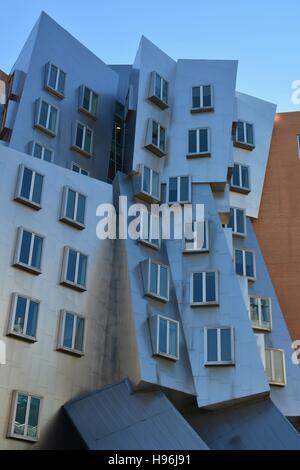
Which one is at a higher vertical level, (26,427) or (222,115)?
(222,115)

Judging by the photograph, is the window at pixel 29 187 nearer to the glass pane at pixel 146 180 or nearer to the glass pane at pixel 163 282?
the glass pane at pixel 146 180

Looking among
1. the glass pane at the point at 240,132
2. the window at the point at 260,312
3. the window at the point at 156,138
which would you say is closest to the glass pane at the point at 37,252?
the window at the point at 156,138

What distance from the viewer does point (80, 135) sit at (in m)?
33.7

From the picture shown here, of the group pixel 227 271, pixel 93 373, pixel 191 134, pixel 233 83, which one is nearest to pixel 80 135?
pixel 191 134

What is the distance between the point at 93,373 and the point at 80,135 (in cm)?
1339

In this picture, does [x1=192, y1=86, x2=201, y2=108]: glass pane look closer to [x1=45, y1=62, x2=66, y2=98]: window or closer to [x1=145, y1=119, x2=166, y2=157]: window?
[x1=145, y1=119, x2=166, y2=157]: window

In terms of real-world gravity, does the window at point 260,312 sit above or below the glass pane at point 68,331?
above

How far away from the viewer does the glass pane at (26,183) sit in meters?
26.9

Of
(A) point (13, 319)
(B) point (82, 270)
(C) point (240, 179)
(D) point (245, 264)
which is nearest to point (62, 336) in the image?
(A) point (13, 319)

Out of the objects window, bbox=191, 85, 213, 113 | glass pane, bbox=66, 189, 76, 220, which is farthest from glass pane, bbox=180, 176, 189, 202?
glass pane, bbox=66, 189, 76, 220

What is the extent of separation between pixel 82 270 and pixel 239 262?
33.0 feet

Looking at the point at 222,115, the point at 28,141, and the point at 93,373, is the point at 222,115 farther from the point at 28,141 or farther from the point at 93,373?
the point at 93,373

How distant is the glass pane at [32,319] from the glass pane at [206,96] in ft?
49.6

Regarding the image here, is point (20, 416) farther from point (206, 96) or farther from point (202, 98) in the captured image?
point (206, 96)
